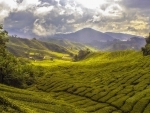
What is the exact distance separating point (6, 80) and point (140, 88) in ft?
242

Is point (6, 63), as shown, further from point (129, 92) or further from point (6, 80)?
point (129, 92)

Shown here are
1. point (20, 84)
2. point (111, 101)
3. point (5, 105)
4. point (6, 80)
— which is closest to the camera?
point (5, 105)

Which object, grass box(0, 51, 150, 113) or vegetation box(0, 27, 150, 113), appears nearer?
vegetation box(0, 27, 150, 113)

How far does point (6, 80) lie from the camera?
154 metres

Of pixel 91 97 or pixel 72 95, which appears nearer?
pixel 91 97

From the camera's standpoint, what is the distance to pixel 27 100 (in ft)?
274

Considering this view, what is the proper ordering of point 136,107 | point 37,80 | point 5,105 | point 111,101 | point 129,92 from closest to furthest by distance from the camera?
point 5,105
point 136,107
point 111,101
point 129,92
point 37,80

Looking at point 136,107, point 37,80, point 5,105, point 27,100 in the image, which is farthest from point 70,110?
point 37,80

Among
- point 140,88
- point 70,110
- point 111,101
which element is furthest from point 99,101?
point 70,110

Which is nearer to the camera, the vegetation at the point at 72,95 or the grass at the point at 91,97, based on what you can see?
the vegetation at the point at 72,95

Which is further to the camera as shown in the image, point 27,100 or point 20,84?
point 20,84

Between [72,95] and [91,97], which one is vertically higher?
[91,97]

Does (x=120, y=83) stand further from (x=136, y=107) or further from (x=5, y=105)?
(x=5, y=105)

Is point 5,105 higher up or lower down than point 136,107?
higher up
